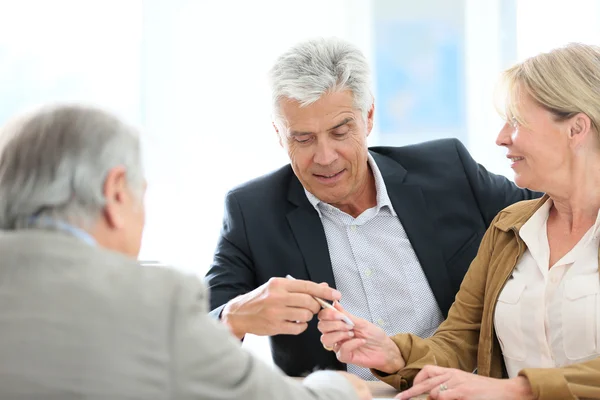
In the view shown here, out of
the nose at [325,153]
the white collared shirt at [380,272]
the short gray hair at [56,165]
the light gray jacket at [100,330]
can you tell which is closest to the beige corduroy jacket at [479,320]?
the white collared shirt at [380,272]

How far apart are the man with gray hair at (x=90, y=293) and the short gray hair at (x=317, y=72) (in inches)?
42.1

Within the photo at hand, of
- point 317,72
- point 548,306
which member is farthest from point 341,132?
point 548,306

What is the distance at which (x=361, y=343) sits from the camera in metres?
2.02

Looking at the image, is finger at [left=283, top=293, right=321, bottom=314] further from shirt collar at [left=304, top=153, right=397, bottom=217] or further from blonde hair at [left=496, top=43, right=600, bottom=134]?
blonde hair at [left=496, top=43, right=600, bottom=134]

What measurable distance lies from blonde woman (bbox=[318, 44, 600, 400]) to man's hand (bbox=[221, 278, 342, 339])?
0.07 m

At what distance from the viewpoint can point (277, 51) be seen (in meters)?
4.38

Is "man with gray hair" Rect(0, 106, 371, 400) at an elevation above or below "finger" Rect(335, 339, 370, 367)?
above

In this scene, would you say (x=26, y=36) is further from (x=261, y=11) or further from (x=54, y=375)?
(x=54, y=375)

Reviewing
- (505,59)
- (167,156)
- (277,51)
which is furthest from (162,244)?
(505,59)

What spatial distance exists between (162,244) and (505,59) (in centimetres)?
213

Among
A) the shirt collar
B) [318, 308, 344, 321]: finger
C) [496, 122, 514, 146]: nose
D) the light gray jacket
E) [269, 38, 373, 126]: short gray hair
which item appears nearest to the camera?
the light gray jacket

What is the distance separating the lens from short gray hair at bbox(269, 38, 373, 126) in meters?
2.35

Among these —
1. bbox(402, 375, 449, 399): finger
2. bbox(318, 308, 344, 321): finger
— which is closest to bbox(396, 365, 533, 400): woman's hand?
bbox(402, 375, 449, 399): finger

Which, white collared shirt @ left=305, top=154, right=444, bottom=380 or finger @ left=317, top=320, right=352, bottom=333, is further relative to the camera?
white collared shirt @ left=305, top=154, right=444, bottom=380
